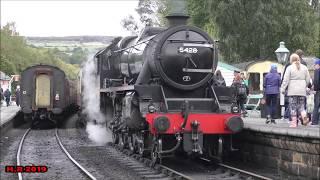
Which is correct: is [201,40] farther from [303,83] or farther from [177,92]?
[303,83]

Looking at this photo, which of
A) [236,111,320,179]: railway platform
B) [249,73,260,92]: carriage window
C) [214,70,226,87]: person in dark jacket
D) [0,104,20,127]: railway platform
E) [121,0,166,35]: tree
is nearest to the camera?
[236,111,320,179]: railway platform

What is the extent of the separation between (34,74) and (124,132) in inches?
454

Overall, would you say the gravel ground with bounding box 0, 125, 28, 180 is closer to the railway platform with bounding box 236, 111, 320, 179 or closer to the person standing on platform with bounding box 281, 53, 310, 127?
the railway platform with bounding box 236, 111, 320, 179

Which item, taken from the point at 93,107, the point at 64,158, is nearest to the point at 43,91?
the point at 93,107

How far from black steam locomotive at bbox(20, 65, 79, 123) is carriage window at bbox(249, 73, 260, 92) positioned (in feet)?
41.6

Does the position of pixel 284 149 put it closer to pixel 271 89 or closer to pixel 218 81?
pixel 218 81

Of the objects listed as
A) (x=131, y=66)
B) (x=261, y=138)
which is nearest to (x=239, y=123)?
(x=261, y=138)

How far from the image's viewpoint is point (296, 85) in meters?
10.9

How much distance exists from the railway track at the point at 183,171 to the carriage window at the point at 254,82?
20.4 meters

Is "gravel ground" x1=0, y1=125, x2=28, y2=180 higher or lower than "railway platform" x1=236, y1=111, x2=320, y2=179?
lower

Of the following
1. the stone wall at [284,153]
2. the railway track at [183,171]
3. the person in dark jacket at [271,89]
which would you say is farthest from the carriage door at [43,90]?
the stone wall at [284,153]

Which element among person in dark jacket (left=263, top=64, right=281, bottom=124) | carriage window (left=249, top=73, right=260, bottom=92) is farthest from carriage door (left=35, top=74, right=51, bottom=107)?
person in dark jacket (left=263, top=64, right=281, bottom=124)

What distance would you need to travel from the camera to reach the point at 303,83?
35.6ft

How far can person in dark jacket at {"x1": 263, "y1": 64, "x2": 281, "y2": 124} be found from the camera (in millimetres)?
12891
